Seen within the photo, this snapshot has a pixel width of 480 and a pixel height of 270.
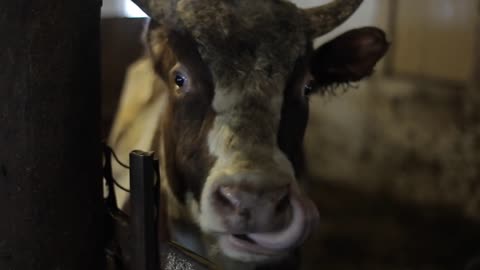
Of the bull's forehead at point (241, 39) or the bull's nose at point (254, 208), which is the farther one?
the bull's forehead at point (241, 39)

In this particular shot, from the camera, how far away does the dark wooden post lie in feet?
3.81

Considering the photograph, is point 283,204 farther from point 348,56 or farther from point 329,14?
point 348,56

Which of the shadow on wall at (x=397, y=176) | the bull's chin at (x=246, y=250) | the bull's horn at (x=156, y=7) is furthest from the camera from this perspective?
the shadow on wall at (x=397, y=176)

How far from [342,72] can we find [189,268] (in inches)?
45.0

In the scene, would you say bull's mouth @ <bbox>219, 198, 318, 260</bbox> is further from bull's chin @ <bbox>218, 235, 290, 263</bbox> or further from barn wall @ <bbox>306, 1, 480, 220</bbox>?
barn wall @ <bbox>306, 1, 480, 220</bbox>

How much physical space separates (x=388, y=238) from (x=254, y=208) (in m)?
3.47

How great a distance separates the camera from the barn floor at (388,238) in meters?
4.41

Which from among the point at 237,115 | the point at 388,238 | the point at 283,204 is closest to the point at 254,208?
the point at 283,204

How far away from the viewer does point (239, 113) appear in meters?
1.68

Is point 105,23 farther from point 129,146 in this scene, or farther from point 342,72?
point 342,72

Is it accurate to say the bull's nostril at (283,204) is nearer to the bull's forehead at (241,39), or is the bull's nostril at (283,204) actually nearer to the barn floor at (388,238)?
the bull's forehead at (241,39)

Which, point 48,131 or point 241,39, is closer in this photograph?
point 48,131

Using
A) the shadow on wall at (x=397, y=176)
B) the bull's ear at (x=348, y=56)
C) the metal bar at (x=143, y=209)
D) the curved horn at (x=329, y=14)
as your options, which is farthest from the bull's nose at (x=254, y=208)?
the shadow on wall at (x=397, y=176)

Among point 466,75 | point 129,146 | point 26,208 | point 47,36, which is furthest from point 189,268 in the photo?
point 466,75
